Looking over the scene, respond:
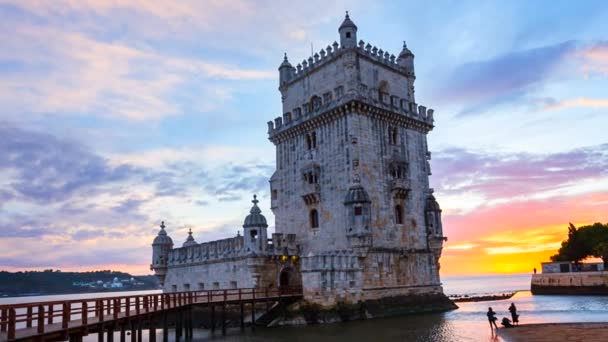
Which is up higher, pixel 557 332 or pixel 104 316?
pixel 104 316

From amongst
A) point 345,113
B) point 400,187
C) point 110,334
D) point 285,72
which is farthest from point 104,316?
point 285,72

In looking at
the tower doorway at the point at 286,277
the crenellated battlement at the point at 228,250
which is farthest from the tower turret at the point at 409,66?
the tower doorway at the point at 286,277

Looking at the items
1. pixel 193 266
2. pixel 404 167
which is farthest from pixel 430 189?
pixel 193 266

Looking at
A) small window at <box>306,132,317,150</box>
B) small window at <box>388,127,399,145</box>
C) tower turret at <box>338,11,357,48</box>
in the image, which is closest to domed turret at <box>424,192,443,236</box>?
small window at <box>388,127,399,145</box>

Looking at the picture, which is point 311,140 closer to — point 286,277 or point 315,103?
point 315,103

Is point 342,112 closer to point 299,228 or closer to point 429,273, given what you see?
point 299,228

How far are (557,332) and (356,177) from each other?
58.9ft

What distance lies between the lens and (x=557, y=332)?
29562 millimetres

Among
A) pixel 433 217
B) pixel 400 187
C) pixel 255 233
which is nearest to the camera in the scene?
pixel 255 233

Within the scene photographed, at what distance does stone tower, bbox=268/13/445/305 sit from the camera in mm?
41312

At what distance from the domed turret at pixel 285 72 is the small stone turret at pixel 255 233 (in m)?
15.5

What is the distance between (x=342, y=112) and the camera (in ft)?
145

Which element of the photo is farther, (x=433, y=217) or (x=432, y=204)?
(x=432, y=204)

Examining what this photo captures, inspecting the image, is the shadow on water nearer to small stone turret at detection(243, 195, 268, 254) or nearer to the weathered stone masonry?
the weathered stone masonry
